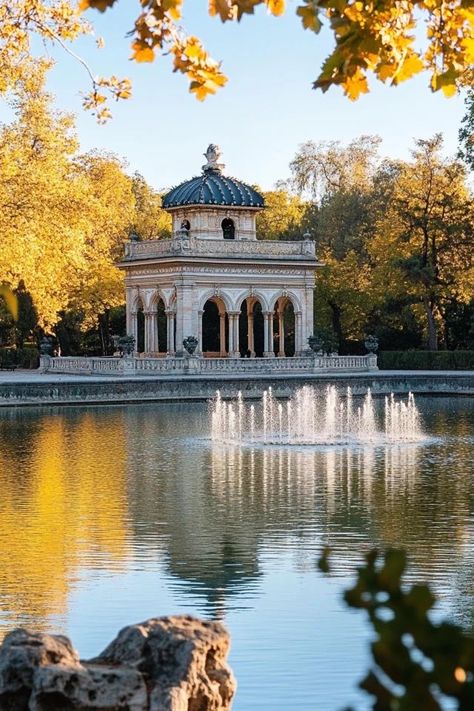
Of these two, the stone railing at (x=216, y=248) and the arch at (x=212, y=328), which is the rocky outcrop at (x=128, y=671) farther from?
the arch at (x=212, y=328)

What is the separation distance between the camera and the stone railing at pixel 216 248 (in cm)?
4872

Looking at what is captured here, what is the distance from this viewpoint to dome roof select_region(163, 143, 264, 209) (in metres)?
50.8

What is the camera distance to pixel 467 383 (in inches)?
1668

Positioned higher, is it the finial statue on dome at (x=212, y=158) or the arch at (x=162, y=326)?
the finial statue on dome at (x=212, y=158)

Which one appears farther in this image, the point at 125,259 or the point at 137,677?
the point at 125,259

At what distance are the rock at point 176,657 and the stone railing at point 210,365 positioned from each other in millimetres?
37278

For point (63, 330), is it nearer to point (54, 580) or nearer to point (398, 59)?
point (54, 580)

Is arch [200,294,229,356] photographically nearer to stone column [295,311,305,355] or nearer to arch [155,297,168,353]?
arch [155,297,168,353]

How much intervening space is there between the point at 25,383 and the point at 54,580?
81.7 ft

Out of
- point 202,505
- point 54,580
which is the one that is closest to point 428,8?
point 54,580

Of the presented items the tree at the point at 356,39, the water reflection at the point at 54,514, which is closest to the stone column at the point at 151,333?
the water reflection at the point at 54,514

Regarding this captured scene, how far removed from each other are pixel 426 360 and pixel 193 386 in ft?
44.1

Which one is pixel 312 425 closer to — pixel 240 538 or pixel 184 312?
pixel 240 538

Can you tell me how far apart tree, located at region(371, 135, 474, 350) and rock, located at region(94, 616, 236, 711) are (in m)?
44.0
